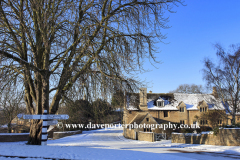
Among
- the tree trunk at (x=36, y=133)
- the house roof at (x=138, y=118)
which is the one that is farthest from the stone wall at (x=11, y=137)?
the house roof at (x=138, y=118)

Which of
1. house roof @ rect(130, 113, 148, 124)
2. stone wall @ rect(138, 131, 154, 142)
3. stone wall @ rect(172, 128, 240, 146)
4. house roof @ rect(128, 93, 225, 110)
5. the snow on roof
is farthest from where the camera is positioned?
house roof @ rect(128, 93, 225, 110)

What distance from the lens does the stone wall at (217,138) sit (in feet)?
61.4

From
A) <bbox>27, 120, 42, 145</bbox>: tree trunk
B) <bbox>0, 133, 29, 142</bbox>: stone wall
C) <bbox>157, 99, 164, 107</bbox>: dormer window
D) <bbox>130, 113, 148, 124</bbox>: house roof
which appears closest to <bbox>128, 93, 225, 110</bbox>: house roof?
<bbox>157, 99, 164, 107</bbox>: dormer window

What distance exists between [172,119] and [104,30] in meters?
34.2

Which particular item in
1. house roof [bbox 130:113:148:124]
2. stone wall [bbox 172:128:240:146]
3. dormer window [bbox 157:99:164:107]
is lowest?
stone wall [bbox 172:128:240:146]

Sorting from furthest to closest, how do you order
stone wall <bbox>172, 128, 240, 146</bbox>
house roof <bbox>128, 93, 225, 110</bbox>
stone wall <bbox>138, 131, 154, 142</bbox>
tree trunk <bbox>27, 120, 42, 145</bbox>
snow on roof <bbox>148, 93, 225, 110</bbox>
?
1. house roof <bbox>128, 93, 225, 110</bbox>
2. snow on roof <bbox>148, 93, 225, 110</bbox>
3. stone wall <bbox>138, 131, 154, 142</bbox>
4. stone wall <bbox>172, 128, 240, 146</bbox>
5. tree trunk <bbox>27, 120, 42, 145</bbox>

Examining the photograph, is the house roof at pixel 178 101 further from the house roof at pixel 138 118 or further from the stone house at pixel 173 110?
the house roof at pixel 138 118

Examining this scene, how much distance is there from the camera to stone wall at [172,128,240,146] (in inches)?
737

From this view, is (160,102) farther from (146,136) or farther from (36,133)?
(36,133)

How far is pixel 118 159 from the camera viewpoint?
7598 millimetres

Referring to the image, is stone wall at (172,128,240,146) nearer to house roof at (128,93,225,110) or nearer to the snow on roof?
the snow on roof

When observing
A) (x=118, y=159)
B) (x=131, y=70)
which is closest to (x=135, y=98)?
(x=131, y=70)

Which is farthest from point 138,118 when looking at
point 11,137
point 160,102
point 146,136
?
point 11,137

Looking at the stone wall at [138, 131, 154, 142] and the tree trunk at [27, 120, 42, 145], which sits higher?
the tree trunk at [27, 120, 42, 145]
